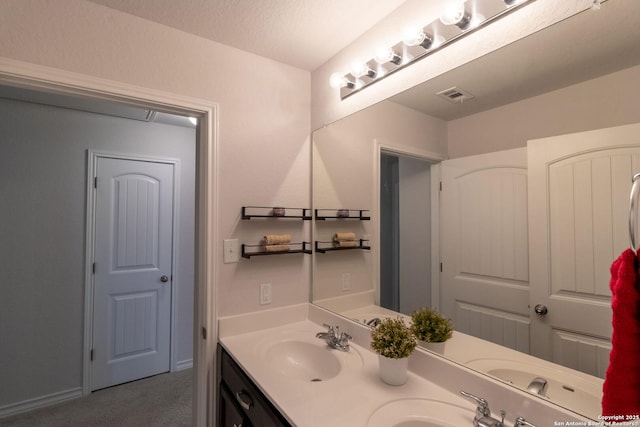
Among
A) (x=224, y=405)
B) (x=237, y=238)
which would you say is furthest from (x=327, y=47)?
(x=224, y=405)

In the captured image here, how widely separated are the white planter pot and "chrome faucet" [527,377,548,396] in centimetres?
A: 36

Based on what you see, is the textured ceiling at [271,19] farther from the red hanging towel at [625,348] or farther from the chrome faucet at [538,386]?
the chrome faucet at [538,386]

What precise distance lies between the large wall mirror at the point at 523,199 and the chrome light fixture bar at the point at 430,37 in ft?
0.38

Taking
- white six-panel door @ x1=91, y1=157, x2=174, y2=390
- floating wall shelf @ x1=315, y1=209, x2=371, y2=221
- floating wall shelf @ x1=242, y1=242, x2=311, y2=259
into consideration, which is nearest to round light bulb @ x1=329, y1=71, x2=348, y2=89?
floating wall shelf @ x1=315, y1=209, x2=371, y2=221

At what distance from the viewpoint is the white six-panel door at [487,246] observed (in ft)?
3.06

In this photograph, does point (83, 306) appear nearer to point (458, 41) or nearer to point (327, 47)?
point (327, 47)

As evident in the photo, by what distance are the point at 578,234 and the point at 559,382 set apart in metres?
0.41

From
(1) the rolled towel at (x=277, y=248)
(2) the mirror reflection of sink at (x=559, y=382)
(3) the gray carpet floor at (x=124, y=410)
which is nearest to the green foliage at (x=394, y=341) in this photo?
(2) the mirror reflection of sink at (x=559, y=382)

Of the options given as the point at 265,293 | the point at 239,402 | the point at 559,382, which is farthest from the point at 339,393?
the point at 265,293

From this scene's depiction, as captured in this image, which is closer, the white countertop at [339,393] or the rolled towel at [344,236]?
the white countertop at [339,393]

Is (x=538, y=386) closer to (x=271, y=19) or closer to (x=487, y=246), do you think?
(x=487, y=246)

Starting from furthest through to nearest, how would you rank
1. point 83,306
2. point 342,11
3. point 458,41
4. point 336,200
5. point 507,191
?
point 83,306 < point 336,200 < point 342,11 < point 458,41 < point 507,191

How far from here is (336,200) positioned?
1704 millimetres

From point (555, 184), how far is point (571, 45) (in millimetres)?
391
